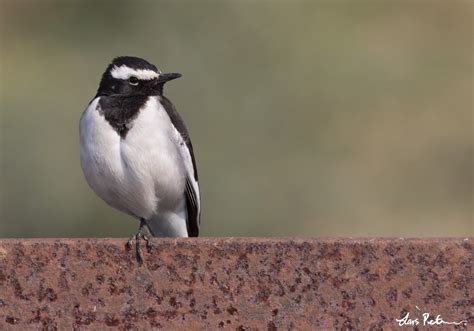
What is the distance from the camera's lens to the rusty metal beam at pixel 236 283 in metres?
3.23

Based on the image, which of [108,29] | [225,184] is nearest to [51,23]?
[108,29]

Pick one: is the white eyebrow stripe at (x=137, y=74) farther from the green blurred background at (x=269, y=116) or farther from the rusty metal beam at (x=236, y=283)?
the green blurred background at (x=269, y=116)

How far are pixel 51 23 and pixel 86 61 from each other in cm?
151

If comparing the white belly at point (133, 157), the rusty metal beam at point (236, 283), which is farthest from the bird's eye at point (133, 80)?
the rusty metal beam at point (236, 283)

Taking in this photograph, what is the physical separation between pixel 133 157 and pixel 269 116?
589cm

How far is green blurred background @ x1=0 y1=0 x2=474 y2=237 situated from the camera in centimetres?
1053

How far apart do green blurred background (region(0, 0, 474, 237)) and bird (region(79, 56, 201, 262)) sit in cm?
394

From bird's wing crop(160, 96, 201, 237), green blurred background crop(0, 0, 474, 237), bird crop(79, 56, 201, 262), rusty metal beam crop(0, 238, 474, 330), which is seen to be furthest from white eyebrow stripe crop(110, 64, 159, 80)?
green blurred background crop(0, 0, 474, 237)

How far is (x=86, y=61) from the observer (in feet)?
39.3

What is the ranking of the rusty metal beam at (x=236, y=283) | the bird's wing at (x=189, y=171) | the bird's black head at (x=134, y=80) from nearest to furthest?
1. the rusty metal beam at (x=236, y=283)
2. the bird's wing at (x=189, y=171)
3. the bird's black head at (x=134, y=80)

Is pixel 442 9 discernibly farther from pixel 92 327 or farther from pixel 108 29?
pixel 92 327

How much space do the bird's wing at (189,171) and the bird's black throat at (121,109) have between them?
153 millimetres

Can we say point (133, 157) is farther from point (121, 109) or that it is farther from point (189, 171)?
point (189, 171)

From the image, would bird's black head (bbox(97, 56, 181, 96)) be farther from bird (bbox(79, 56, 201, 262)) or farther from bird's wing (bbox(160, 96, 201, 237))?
bird's wing (bbox(160, 96, 201, 237))
